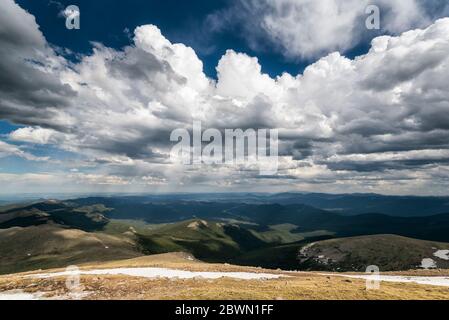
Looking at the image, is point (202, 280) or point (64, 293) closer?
point (64, 293)

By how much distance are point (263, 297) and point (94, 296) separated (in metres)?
17.1
